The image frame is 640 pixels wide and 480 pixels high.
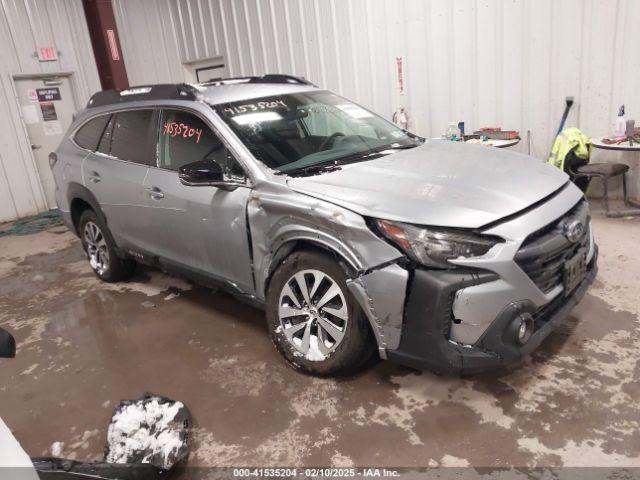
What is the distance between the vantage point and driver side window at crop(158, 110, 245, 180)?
2804 mm

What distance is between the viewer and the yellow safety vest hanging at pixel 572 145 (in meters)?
4.56

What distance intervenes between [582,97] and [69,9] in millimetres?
7227

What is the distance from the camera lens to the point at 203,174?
267 cm

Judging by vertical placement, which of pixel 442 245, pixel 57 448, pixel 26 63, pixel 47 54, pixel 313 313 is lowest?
pixel 57 448

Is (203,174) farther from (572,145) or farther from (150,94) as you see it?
(572,145)

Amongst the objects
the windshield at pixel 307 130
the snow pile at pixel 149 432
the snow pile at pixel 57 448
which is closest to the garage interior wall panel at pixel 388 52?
the windshield at pixel 307 130

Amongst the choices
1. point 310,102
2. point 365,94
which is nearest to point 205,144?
point 310,102

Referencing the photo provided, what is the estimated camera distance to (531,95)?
5.13 m

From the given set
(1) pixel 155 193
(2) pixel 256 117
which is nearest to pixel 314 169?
(2) pixel 256 117

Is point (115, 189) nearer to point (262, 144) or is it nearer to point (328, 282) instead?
point (262, 144)

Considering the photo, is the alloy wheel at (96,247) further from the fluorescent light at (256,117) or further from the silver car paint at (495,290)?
the silver car paint at (495,290)

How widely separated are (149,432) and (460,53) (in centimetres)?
479

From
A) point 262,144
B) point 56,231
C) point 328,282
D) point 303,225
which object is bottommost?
point 56,231

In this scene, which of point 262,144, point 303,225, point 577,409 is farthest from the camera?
point 262,144
